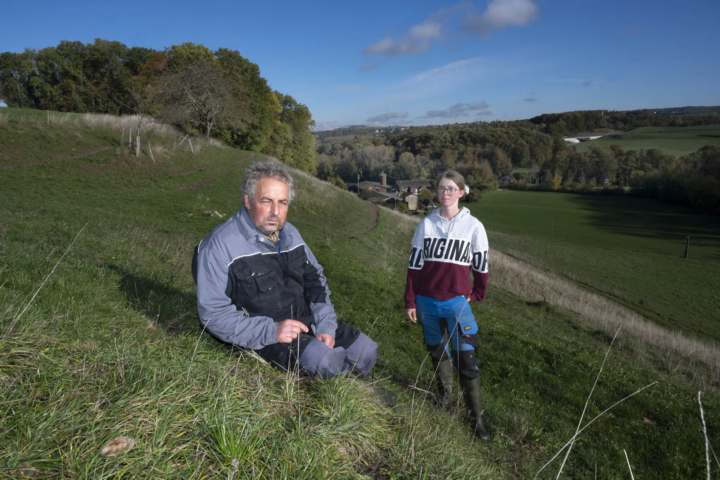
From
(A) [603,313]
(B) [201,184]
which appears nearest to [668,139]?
(A) [603,313]

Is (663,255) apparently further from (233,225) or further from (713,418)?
(233,225)

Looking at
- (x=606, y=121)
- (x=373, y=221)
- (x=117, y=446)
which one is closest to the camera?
(x=117, y=446)

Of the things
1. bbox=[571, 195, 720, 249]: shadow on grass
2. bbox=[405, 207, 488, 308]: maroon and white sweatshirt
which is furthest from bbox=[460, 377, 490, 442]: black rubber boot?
bbox=[571, 195, 720, 249]: shadow on grass

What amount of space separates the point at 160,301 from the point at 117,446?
2681 millimetres

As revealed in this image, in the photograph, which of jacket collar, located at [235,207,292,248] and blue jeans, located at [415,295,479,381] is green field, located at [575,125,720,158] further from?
jacket collar, located at [235,207,292,248]

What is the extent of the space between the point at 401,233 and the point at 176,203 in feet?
47.5

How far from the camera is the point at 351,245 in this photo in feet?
60.1

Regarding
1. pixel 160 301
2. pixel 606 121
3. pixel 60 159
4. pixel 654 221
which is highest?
pixel 606 121

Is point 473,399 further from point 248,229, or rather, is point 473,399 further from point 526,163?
point 526,163

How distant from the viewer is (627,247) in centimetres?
4619

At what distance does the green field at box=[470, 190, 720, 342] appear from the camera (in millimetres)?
25906

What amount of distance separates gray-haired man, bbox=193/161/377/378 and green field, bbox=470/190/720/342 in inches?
1018

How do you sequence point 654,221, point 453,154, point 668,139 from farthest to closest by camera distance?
point 453,154 < point 668,139 < point 654,221

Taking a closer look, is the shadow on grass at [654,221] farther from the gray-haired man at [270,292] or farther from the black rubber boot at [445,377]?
the gray-haired man at [270,292]
